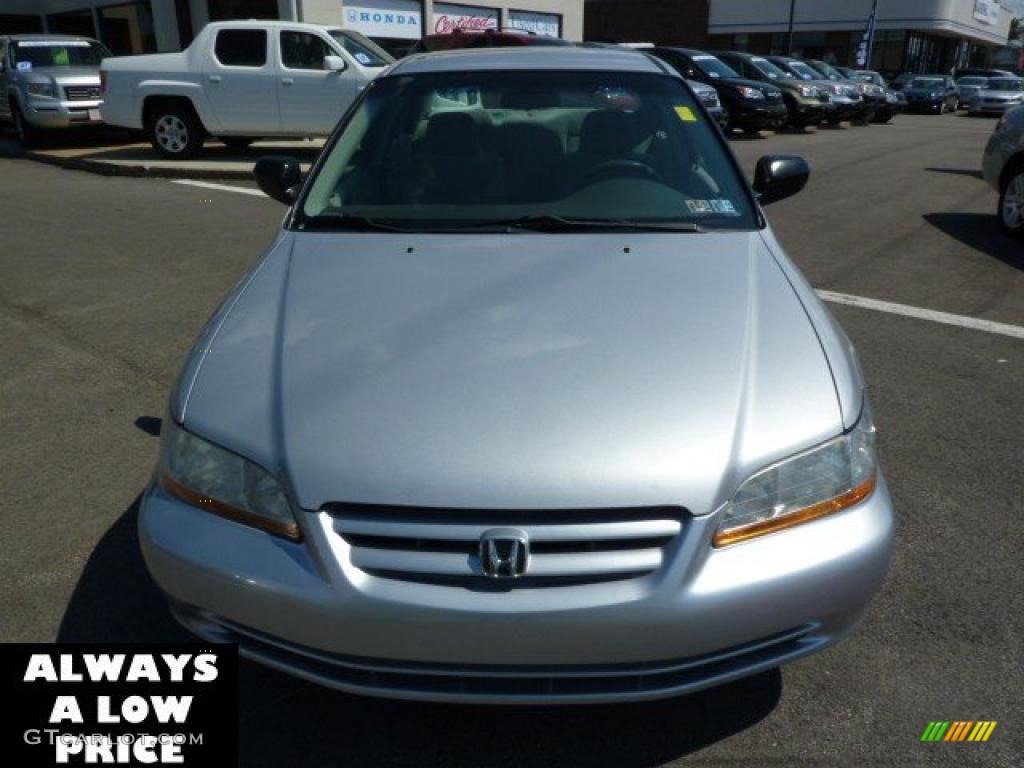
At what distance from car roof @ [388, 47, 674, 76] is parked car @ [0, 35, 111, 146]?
1174 cm

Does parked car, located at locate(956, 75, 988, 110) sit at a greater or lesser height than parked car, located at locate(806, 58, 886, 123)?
lesser

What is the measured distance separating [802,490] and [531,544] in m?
0.67

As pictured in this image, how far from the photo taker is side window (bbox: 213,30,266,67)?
39.3 feet

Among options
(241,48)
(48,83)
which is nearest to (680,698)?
(241,48)

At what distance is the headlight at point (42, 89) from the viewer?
13.5m

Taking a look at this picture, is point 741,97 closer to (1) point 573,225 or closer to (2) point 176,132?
(2) point 176,132

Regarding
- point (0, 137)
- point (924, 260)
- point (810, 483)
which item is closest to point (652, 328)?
point (810, 483)

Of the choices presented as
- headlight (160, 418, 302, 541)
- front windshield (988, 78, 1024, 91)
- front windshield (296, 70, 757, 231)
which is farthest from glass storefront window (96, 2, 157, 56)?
front windshield (988, 78, 1024, 91)

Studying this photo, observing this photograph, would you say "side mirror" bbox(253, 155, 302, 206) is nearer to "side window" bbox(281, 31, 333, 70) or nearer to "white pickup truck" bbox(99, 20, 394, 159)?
"white pickup truck" bbox(99, 20, 394, 159)

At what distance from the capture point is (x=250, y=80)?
39.1 feet

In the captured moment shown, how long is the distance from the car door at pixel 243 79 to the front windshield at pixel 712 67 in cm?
1003

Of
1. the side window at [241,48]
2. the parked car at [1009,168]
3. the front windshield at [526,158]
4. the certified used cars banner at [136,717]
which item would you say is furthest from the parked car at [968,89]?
the certified used cars banner at [136,717]

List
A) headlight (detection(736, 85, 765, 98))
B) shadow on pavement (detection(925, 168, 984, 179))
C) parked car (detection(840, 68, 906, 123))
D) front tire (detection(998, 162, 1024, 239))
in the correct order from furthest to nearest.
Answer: parked car (detection(840, 68, 906, 123)), headlight (detection(736, 85, 765, 98)), shadow on pavement (detection(925, 168, 984, 179)), front tire (detection(998, 162, 1024, 239))

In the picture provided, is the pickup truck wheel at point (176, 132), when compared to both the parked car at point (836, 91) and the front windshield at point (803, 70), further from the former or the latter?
the front windshield at point (803, 70)
